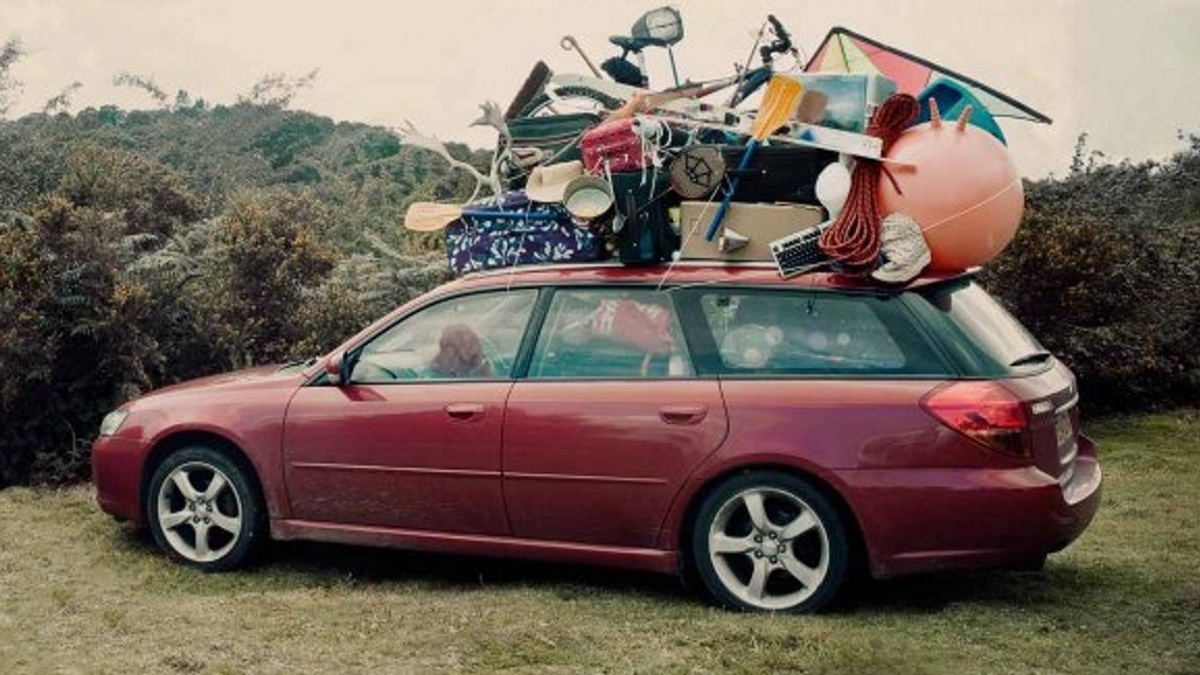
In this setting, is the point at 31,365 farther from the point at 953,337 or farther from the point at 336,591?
the point at 953,337

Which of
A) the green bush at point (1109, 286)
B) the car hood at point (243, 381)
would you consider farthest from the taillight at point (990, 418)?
the green bush at point (1109, 286)

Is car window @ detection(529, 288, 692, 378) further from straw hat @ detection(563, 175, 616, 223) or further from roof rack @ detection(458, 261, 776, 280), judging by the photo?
straw hat @ detection(563, 175, 616, 223)

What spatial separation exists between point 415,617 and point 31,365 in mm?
4190

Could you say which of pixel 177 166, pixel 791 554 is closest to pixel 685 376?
pixel 791 554

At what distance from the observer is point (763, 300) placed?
5746 mm

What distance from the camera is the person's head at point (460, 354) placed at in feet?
20.0

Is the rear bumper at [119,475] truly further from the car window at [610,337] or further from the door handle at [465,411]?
the car window at [610,337]

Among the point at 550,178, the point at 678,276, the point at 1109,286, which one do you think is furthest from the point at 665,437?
the point at 1109,286

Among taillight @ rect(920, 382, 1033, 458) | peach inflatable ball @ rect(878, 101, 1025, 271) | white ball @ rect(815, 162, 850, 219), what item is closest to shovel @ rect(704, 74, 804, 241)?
white ball @ rect(815, 162, 850, 219)

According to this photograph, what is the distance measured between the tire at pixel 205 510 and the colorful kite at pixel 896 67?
3.34 meters

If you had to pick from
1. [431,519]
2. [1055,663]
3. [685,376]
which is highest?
[685,376]

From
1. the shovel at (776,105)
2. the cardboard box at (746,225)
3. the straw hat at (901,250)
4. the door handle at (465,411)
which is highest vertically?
the shovel at (776,105)

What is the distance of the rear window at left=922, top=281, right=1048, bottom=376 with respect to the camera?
545 cm

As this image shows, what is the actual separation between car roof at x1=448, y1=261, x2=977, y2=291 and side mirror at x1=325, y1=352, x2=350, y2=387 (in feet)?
1.97
